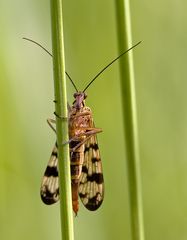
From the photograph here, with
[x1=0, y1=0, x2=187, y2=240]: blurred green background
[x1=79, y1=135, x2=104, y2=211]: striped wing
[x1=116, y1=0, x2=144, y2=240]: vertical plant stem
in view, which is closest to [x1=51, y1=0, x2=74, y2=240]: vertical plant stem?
[x1=116, y1=0, x2=144, y2=240]: vertical plant stem

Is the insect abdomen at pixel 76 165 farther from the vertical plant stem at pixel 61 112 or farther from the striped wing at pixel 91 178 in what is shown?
the vertical plant stem at pixel 61 112

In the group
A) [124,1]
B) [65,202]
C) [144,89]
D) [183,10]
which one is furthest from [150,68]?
[65,202]

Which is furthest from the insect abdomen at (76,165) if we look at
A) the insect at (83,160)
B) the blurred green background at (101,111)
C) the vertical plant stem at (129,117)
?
the vertical plant stem at (129,117)

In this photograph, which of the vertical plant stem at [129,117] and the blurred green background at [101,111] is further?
the blurred green background at [101,111]

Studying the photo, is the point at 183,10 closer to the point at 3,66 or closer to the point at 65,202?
the point at 3,66

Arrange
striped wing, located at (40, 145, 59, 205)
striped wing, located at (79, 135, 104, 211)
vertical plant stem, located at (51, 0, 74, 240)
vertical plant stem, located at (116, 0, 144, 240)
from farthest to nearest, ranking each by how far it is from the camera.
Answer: striped wing, located at (79, 135, 104, 211) → striped wing, located at (40, 145, 59, 205) → vertical plant stem, located at (116, 0, 144, 240) → vertical plant stem, located at (51, 0, 74, 240)

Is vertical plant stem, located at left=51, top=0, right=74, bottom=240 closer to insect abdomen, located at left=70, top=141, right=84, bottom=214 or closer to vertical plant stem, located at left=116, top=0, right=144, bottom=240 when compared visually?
vertical plant stem, located at left=116, top=0, right=144, bottom=240

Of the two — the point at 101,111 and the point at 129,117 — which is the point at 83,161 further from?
the point at 129,117
